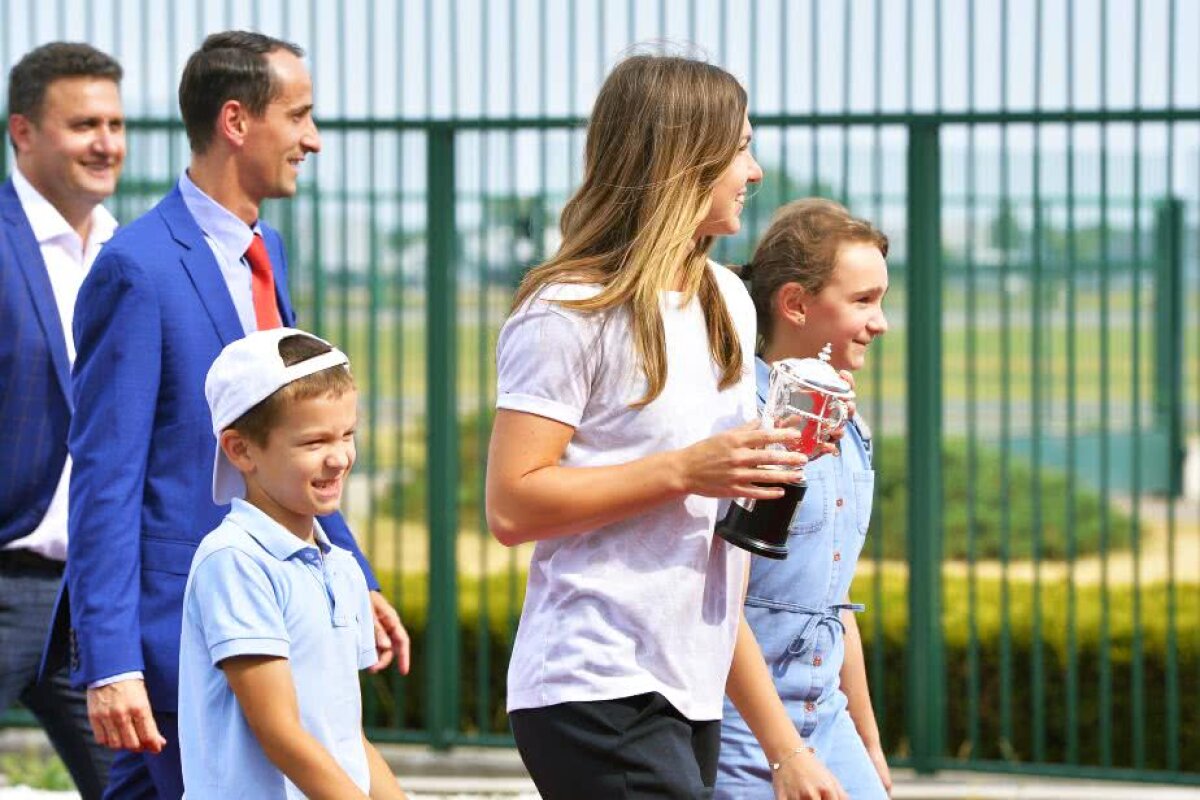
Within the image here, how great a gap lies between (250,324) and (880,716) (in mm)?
3720

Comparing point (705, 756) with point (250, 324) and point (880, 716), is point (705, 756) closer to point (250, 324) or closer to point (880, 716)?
Result: point (250, 324)

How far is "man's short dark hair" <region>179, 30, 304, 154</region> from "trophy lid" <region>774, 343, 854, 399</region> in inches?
46.5

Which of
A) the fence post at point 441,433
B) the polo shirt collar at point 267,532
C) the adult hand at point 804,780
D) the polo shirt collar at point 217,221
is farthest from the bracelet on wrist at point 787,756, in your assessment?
the fence post at point 441,433

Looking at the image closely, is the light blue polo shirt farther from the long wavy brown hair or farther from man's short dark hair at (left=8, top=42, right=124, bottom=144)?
man's short dark hair at (left=8, top=42, right=124, bottom=144)

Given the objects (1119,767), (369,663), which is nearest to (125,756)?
(369,663)

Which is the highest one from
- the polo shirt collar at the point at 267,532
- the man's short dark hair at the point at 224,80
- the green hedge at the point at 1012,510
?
the man's short dark hair at the point at 224,80

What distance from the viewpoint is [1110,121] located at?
6.39 m

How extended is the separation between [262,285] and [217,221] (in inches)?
5.7

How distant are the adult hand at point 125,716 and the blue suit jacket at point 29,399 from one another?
3.47 ft

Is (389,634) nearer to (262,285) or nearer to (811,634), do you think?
(262,285)

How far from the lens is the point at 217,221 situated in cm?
361

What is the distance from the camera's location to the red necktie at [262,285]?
144 inches

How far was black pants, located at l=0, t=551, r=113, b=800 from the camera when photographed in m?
4.24

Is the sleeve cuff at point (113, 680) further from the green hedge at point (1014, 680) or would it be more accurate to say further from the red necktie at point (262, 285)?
the green hedge at point (1014, 680)
